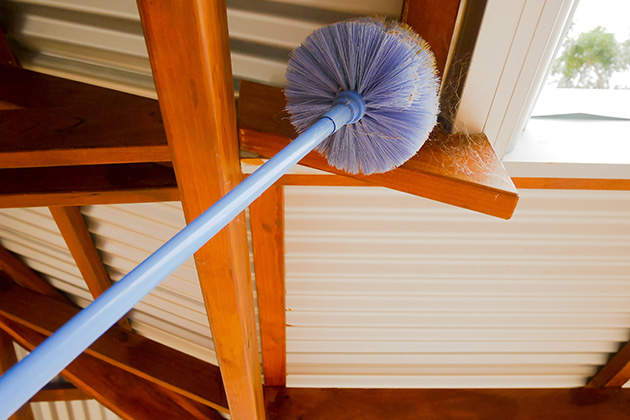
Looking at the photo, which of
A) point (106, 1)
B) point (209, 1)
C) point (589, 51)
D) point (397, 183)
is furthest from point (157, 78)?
point (589, 51)

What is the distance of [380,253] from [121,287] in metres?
1.25

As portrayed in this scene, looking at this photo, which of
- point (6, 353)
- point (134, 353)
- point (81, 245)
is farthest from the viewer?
point (6, 353)

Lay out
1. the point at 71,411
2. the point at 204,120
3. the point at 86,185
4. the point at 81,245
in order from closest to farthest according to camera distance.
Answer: the point at 204,120, the point at 86,185, the point at 81,245, the point at 71,411

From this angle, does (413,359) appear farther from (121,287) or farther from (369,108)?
(121,287)

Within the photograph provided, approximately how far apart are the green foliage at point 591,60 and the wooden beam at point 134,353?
1.82m

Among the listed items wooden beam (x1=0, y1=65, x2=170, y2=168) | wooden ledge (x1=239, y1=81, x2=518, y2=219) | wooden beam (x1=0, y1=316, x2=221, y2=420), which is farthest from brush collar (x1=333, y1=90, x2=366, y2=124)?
wooden beam (x1=0, y1=316, x2=221, y2=420)

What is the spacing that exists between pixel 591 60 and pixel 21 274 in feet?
9.36

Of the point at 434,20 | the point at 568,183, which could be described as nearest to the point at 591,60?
the point at 568,183

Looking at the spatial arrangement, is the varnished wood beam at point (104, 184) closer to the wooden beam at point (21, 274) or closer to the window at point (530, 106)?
the window at point (530, 106)

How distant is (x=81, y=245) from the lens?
1.87 metres

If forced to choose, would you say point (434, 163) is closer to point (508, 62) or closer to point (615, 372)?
point (508, 62)

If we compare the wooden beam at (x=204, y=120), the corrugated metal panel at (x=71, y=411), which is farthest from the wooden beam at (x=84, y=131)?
the corrugated metal panel at (x=71, y=411)

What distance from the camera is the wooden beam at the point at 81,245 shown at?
1783 mm

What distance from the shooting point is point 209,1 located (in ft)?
1.95
